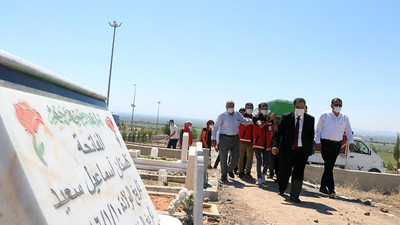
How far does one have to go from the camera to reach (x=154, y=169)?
8.96 m

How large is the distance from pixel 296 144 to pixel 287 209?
50.6 inches

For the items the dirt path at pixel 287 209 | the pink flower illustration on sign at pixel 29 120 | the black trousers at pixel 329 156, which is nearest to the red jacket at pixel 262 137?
the dirt path at pixel 287 209

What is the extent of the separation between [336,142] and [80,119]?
21.2ft

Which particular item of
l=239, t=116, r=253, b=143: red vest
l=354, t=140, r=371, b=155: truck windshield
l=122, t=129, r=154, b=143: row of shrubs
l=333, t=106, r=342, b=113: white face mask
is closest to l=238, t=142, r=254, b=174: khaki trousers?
l=239, t=116, r=253, b=143: red vest

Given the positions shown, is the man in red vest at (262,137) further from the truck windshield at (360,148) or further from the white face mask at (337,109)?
the truck windshield at (360,148)

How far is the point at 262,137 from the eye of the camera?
27.5ft

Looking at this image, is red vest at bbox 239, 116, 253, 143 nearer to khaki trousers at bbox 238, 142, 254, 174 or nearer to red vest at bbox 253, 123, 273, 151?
khaki trousers at bbox 238, 142, 254, 174

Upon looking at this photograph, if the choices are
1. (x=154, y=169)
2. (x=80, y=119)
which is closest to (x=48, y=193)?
(x=80, y=119)

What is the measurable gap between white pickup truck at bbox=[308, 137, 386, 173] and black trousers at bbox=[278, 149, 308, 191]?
685cm

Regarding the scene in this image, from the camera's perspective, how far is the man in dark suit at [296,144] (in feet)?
21.2

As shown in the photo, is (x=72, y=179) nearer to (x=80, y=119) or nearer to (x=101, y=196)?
(x=101, y=196)

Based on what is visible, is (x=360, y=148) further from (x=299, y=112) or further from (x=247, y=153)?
(x=299, y=112)

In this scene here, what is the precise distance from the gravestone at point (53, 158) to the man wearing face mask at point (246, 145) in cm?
675

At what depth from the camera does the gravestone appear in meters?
1.07
